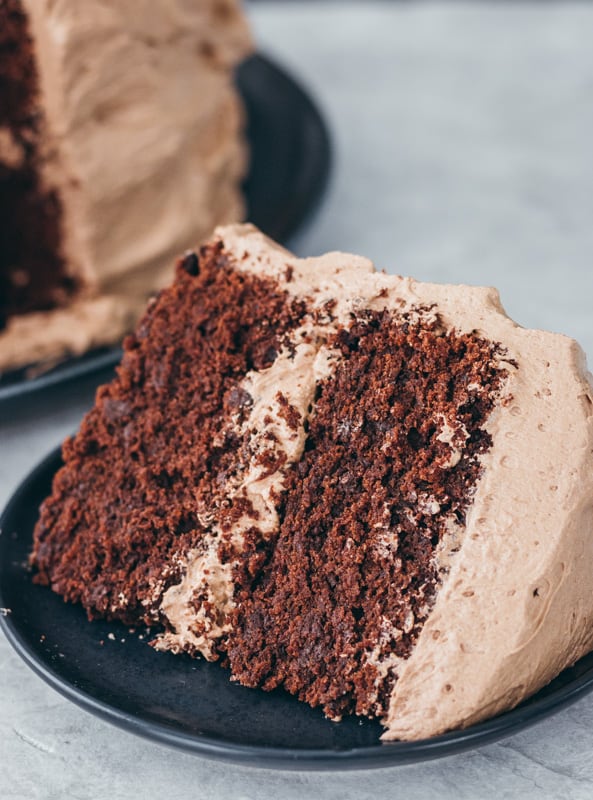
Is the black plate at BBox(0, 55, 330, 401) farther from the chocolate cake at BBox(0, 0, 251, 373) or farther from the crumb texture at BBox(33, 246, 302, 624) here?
the crumb texture at BBox(33, 246, 302, 624)

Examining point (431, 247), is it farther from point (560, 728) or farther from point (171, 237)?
point (560, 728)

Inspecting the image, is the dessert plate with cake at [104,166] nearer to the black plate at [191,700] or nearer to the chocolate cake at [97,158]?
the chocolate cake at [97,158]

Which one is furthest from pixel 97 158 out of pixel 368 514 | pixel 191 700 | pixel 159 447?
pixel 191 700

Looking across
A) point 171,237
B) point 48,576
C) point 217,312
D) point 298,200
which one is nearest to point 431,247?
point 298,200

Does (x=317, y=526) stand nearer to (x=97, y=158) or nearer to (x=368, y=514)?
(x=368, y=514)

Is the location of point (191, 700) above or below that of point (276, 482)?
below

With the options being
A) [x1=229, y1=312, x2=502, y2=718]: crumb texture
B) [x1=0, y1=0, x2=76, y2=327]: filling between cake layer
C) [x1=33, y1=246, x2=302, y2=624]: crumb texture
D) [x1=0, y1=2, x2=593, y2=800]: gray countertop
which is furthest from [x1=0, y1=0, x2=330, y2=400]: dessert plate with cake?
[x1=229, y1=312, x2=502, y2=718]: crumb texture
